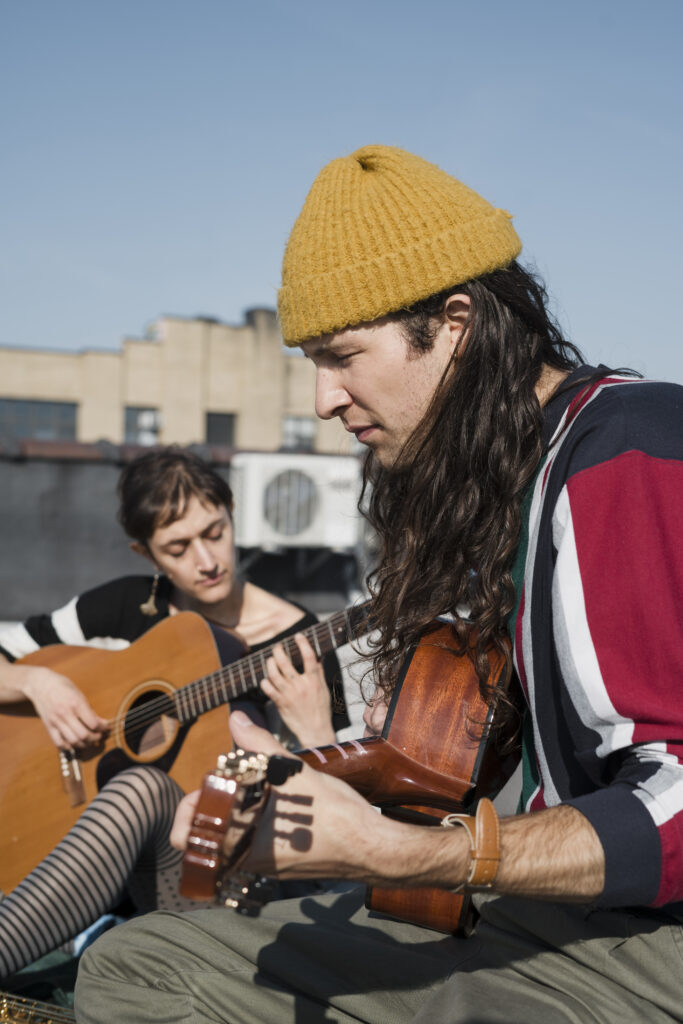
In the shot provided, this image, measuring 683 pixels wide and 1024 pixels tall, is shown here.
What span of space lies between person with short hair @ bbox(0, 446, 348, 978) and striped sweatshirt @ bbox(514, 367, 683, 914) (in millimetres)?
1427

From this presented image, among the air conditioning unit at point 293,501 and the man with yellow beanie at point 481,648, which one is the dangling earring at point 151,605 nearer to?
the man with yellow beanie at point 481,648

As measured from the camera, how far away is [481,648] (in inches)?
66.6

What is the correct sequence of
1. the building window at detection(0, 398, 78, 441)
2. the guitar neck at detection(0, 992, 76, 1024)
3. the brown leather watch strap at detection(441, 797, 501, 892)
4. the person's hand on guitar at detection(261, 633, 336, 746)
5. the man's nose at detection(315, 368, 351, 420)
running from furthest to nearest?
the building window at detection(0, 398, 78, 441), the person's hand on guitar at detection(261, 633, 336, 746), the guitar neck at detection(0, 992, 76, 1024), the man's nose at detection(315, 368, 351, 420), the brown leather watch strap at detection(441, 797, 501, 892)

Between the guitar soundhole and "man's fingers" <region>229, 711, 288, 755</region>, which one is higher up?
"man's fingers" <region>229, 711, 288, 755</region>

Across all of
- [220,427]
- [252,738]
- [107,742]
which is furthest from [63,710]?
[220,427]

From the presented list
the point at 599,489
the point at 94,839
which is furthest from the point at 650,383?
the point at 94,839

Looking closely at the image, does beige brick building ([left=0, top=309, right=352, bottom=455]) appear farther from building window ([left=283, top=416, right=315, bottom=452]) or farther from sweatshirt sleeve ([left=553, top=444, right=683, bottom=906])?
sweatshirt sleeve ([left=553, top=444, right=683, bottom=906])

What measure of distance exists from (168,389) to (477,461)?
1403 inches

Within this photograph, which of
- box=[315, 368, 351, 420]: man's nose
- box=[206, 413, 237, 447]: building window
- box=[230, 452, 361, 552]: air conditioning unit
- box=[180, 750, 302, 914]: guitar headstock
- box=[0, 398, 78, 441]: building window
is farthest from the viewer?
box=[206, 413, 237, 447]: building window

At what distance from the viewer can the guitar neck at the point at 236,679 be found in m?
3.05

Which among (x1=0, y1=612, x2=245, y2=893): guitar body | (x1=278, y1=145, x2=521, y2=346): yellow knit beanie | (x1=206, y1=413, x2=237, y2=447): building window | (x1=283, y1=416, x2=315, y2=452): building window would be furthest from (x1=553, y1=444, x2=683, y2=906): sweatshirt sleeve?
(x1=206, y1=413, x2=237, y2=447): building window

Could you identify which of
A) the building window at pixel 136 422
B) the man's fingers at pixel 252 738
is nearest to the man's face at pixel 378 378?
the man's fingers at pixel 252 738

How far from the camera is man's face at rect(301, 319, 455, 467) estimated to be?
1.71 metres

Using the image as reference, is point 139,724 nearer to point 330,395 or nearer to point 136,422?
point 330,395
